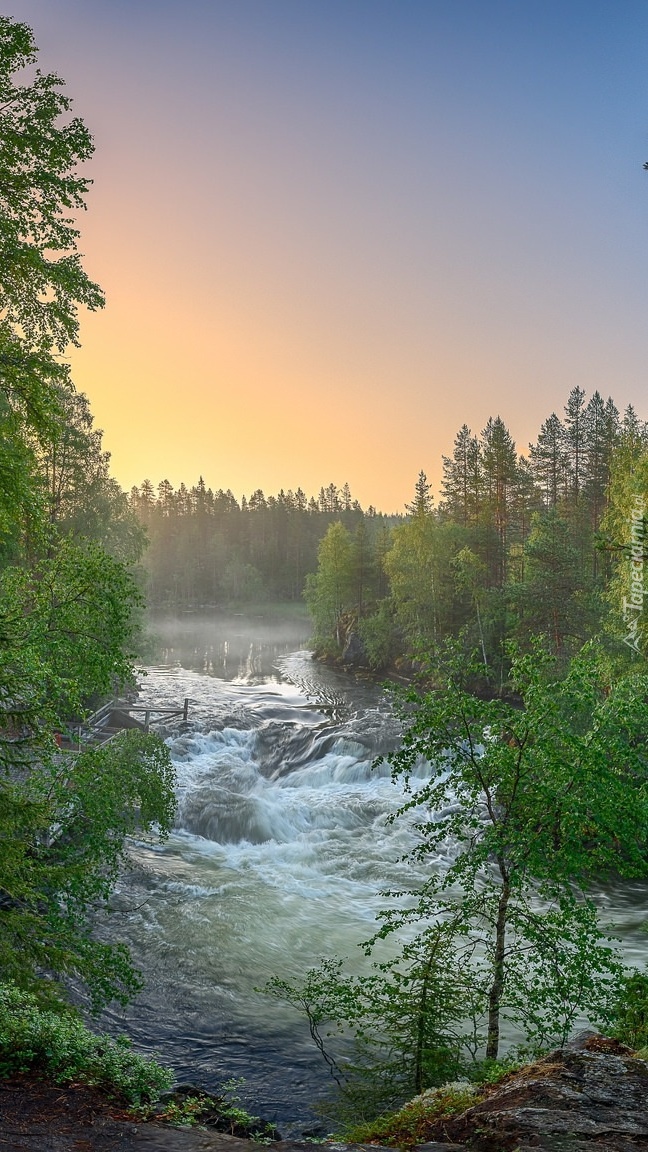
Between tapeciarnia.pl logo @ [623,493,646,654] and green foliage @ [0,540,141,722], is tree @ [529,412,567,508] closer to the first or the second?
tapeciarnia.pl logo @ [623,493,646,654]

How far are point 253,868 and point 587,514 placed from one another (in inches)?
1818

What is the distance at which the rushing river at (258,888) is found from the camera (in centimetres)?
1188

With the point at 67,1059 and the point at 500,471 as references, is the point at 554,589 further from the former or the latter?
the point at 67,1059

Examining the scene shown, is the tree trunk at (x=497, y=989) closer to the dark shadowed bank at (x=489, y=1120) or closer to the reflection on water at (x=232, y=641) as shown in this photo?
the dark shadowed bank at (x=489, y=1120)

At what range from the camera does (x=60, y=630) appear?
957cm

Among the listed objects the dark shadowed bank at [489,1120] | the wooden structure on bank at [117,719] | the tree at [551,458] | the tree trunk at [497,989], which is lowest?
the wooden structure on bank at [117,719]

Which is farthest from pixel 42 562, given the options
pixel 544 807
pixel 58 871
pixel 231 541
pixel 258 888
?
pixel 231 541

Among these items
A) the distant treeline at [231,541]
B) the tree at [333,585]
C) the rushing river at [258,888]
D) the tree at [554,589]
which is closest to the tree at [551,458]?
the tree at [333,585]

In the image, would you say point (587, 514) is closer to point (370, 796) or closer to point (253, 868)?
point (370, 796)

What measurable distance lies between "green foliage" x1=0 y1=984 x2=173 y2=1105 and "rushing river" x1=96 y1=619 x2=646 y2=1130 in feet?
16.0

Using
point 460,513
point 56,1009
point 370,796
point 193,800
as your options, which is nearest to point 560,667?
point 370,796

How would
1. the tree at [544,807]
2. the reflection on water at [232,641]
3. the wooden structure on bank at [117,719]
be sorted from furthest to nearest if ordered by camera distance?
the reflection on water at [232,641]
the wooden structure on bank at [117,719]
the tree at [544,807]

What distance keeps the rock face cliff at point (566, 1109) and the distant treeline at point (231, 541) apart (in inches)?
4696

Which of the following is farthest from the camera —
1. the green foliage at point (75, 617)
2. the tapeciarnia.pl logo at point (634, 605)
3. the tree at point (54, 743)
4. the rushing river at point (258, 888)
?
the tapeciarnia.pl logo at point (634, 605)
